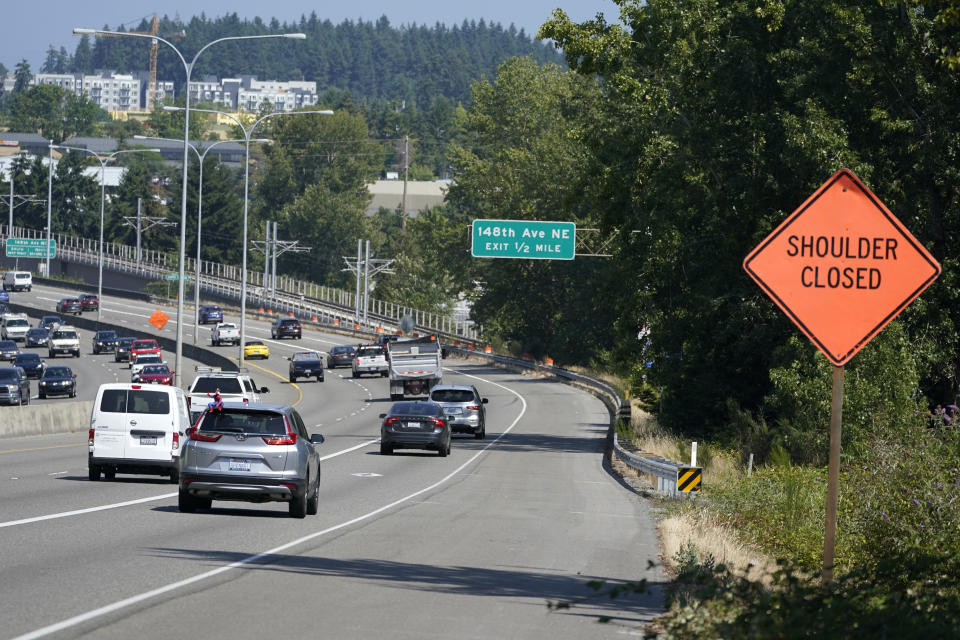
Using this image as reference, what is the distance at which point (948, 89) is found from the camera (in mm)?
32594

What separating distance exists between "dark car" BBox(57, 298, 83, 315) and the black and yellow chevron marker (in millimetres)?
93912

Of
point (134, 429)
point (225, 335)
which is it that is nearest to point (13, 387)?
point (134, 429)

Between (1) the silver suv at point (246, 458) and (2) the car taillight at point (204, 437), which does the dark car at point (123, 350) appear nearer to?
(1) the silver suv at point (246, 458)

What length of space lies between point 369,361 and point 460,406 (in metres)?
36.9

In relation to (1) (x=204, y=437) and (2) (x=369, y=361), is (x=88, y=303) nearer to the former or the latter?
(2) (x=369, y=361)

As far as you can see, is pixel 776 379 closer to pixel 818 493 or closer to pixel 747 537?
pixel 818 493

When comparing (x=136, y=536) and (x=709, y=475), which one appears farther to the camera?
(x=709, y=475)

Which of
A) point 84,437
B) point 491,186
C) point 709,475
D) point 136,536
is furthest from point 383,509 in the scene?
point 491,186

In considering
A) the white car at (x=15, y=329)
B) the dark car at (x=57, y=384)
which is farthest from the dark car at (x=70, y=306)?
the dark car at (x=57, y=384)

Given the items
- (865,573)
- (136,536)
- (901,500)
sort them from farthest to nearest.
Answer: (136,536) → (901,500) → (865,573)

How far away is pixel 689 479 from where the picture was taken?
25.1 m

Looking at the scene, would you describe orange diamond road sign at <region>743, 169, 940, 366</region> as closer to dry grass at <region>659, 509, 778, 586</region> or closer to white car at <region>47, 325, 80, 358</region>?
dry grass at <region>659, 509, 778, 586</region>

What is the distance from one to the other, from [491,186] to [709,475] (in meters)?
75.2

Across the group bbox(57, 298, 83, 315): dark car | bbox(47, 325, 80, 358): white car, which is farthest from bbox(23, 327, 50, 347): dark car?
bbox(57, 298, 83, 315): dark car
